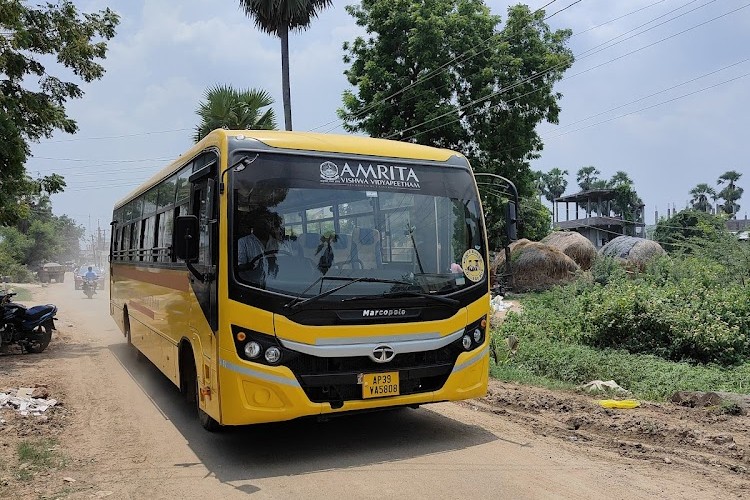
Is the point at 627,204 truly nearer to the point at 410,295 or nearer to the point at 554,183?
the point at 554,183

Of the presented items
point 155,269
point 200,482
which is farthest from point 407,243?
point 155,269

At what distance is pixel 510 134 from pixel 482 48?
11.3 ft

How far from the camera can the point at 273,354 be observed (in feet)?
18.4

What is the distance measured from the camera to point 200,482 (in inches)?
215

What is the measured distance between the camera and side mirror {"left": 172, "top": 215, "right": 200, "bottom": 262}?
5.97 metres

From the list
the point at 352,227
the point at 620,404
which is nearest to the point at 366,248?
the point at 352,227

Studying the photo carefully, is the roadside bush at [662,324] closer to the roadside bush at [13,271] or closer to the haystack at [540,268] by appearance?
the haystack at [540,268]

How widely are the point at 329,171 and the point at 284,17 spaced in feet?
56.9

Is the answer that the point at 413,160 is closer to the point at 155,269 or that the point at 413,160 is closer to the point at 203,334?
the point at 203,334

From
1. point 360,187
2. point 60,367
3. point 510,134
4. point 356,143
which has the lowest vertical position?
point 60,367

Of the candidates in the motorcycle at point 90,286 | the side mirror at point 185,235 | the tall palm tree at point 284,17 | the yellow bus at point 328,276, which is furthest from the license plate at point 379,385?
the motorcycle at point 90,286

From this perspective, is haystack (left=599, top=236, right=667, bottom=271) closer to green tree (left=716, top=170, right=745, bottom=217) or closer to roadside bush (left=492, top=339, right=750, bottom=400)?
roadside bush (left=492, top=339, right=750, bottom=400)

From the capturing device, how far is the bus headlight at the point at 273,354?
5.61m

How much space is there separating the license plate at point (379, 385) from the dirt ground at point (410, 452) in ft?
1.99
